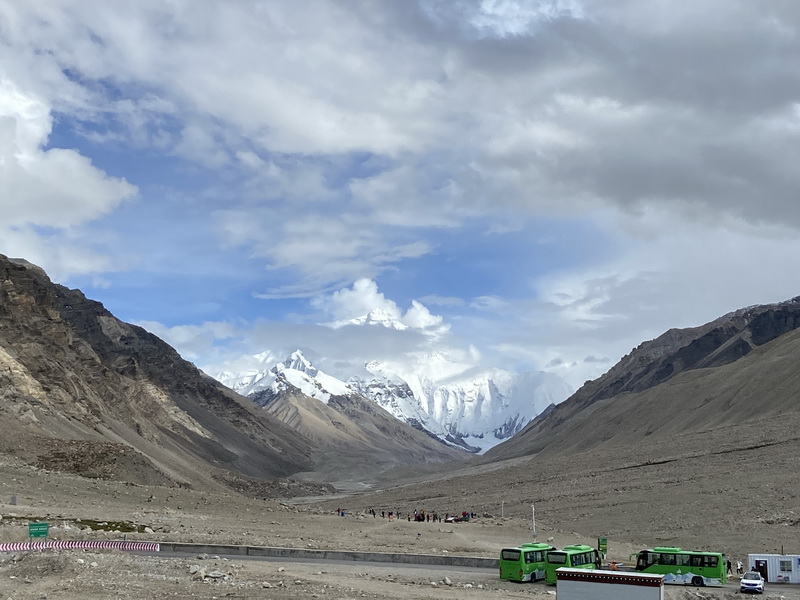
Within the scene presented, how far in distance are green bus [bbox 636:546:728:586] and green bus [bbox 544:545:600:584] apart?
3.64 meters

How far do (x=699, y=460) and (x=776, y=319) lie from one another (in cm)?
11610

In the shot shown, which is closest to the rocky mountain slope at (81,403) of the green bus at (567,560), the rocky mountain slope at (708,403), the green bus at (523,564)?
the green bus at (523,564)

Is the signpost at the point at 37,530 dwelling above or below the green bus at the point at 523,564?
above

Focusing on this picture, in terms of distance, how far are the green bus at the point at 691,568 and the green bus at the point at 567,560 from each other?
3639 millimetres

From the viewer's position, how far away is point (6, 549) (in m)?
35.3

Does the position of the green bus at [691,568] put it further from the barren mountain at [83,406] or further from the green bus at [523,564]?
the barren mountain at [83,406]

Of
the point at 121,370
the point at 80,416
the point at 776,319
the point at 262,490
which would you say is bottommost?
the point at 262,490

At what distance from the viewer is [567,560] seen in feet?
113

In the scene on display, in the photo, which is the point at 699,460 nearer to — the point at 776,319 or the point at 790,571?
the point at 790,571

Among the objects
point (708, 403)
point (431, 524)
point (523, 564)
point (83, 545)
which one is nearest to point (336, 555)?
point (523, 564)

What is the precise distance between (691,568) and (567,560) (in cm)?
639

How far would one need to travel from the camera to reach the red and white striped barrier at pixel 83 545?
1431 inches

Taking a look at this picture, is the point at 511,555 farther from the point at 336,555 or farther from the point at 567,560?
the point at 336,555

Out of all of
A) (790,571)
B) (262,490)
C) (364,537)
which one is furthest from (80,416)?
(790,571)
